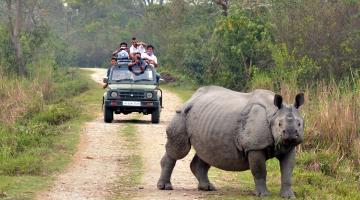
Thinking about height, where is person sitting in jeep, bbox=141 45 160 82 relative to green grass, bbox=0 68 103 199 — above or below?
above

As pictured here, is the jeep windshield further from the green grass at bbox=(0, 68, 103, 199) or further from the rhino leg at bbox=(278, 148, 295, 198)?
the rhino leg at bbox=(278, 148, 295, 198)

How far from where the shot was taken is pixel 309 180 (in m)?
12.4

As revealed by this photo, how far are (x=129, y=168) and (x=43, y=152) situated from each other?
2284mm

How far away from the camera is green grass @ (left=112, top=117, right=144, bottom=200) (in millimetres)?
11427

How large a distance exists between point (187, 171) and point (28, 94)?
38.8 ft

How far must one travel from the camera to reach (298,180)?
12.3 m

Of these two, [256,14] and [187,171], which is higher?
[256,14]

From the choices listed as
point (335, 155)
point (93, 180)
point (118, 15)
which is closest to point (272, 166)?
point (335, 155)

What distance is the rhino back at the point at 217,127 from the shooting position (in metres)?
10.4

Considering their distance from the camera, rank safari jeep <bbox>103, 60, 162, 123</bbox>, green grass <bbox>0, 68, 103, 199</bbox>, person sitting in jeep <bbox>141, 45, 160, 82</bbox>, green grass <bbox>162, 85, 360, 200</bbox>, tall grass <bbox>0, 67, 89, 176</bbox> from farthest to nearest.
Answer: person sitting in jeep <bbox>141, 45, 160, 82</bbox> < safari jeep <bbox>103, 60, 162, 123</bbox> < tall grass <bbox>0, 67, 89, 176</bbox> < green grass <bbox>0, 68, 103, 199</bbox> < green grass <bbox>162, 85, 360, 200</bbox>

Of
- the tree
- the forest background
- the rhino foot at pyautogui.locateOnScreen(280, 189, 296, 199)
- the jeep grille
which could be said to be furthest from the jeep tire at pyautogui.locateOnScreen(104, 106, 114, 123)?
the tree

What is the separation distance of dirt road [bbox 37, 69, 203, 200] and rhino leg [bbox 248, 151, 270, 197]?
2.98ft

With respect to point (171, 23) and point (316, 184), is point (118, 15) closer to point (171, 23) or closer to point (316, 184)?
point (171, 23)

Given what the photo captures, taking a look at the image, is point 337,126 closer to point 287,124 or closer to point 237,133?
point 237,133
